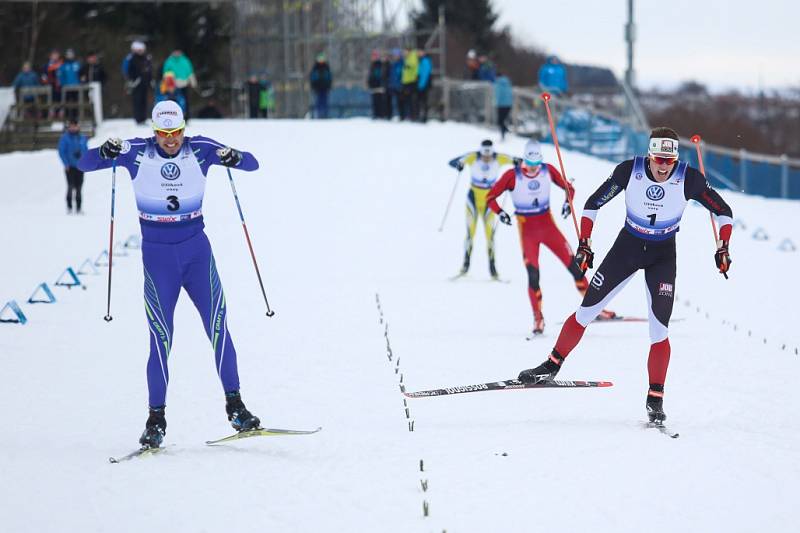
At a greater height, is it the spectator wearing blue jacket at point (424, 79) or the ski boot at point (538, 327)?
the spectator wearing blue jacket at point (424, 79)

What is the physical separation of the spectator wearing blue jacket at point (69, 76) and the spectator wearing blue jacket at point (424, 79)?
730 centimetres

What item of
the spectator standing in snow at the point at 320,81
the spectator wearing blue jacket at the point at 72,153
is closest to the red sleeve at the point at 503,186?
the spectator wearing blue jacket at the point at 72,153

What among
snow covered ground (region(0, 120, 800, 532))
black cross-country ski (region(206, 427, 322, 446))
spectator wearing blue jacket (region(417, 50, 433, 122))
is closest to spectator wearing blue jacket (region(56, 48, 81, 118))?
snow covered ground (region(0, 120, 800, 532))

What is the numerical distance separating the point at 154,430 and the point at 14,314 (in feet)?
17.6

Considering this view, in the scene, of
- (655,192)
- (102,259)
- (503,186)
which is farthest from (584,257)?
(102,259)

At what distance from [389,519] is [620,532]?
112cm

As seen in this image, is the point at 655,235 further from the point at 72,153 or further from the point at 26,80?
the point at 26,80

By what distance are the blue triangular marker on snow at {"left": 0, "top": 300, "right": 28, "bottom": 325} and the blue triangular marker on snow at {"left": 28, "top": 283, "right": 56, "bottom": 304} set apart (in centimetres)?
63

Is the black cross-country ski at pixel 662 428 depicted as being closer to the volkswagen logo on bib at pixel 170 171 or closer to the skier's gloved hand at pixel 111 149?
the volkswagen logo on bib at pixel 170 171

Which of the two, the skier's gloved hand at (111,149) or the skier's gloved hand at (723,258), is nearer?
the skier's gloved hand at (111,149)

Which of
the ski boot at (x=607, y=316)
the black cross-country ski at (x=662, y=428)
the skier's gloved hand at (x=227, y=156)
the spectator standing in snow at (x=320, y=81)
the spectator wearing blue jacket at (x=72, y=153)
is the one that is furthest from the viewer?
the spectator standing in snow at (x=320, y=81)

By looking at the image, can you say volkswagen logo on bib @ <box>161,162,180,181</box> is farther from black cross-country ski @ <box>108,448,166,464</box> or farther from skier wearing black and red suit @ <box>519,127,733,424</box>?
skier wearing black and red suit @ <box>519,127,733,424</box>

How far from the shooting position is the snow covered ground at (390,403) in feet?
19.1

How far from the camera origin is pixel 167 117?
678cm
